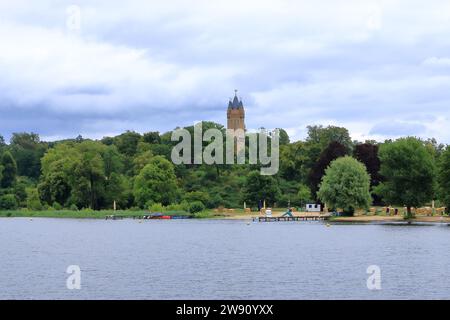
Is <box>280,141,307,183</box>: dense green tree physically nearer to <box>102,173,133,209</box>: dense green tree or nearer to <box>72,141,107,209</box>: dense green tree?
<box>102,173,133,209</box>: dense green tree

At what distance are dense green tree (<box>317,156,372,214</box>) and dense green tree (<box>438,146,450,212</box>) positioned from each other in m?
13.9

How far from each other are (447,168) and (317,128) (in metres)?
68.4

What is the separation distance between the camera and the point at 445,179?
91.6 meters

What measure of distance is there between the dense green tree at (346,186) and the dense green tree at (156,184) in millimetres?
29015

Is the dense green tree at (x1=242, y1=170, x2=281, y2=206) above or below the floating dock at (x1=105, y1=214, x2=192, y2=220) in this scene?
above

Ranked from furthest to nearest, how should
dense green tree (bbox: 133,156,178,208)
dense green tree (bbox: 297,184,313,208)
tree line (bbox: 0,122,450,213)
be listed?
dense green tree (bbox: 297,184,313,208)
dense green tree (bbox: 133,156,178,208)
tree line (bbox: 0,122,450,213)

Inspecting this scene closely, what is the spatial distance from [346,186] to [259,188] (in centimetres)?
2392

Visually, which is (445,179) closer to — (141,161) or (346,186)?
(346,186)

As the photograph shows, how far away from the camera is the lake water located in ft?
135

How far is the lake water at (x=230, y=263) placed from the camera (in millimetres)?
41219

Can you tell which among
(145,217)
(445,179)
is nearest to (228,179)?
(145,217)

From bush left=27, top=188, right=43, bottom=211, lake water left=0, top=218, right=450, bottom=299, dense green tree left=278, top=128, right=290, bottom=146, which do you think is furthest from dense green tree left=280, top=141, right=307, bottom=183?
lake water left=0, top=218, right=450, bottom=299
